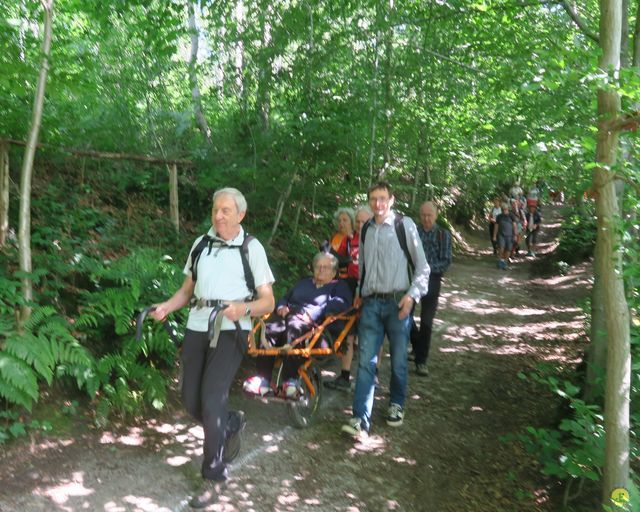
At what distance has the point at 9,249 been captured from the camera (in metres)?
5.52

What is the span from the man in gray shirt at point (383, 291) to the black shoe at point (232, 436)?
4.00 ft

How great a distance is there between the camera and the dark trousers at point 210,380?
12.1 feet

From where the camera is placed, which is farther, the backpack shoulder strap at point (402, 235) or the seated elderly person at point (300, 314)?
the backpack shoulder strap at point (402, 235)

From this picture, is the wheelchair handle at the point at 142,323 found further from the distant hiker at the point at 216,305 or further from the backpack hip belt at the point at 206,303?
the backpack hip belt at the point at 206,303

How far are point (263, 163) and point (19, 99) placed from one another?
353 cm

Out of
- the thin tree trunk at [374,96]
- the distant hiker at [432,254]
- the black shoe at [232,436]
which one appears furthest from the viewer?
the thin tree trunk at [374,96]

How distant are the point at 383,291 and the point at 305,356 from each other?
3.12ft

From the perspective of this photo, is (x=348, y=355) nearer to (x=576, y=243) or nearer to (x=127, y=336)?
(x=127, y=336)

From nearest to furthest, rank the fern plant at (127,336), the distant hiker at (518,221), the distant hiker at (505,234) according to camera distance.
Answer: the fern plant at (127,336) → the distant hiker at (505,234) → the distant hiker at (518,221)

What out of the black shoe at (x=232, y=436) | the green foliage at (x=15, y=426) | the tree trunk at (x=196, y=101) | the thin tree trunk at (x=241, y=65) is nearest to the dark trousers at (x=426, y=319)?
the black shoe at (x=232, y=436)

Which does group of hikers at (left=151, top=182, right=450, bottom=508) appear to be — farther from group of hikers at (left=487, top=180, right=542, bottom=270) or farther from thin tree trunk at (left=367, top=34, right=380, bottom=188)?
group of hikers at (left=487, top=180, right=542, bottom=270)

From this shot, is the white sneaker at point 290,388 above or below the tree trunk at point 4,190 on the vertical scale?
below

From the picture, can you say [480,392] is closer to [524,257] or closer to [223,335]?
[223,335]

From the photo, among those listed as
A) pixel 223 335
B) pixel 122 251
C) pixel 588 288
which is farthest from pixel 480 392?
pixel 588 288
